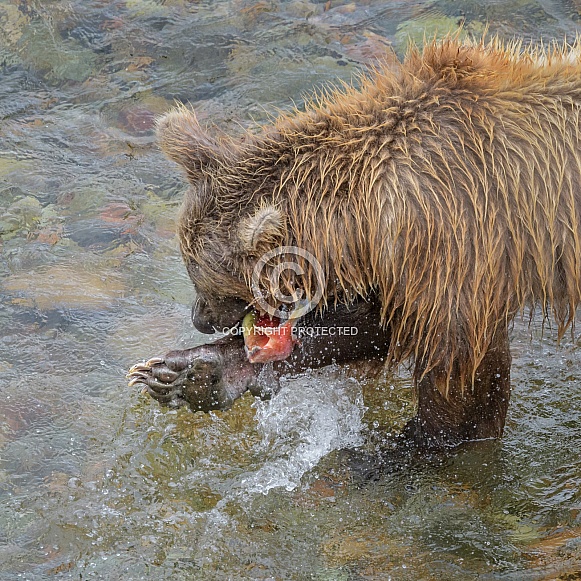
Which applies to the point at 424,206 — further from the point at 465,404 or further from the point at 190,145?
the point at 190,145

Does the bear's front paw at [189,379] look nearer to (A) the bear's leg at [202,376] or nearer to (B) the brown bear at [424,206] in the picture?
(A) the bear's leg at [202,376]

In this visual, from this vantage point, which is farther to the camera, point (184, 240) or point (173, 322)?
point (173, 322)

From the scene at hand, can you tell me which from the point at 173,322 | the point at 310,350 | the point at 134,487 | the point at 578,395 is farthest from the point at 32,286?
the point at 578,395

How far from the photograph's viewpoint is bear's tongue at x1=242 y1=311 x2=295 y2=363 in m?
4.84

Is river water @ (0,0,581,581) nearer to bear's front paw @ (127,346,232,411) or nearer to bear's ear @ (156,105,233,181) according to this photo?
bear's front paw @ (127,346,232,411)

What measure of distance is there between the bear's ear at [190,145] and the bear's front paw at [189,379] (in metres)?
0.97

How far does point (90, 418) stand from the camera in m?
5.47

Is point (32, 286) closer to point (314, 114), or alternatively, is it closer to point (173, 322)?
point (173, 322)

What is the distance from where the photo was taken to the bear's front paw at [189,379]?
4820 mm

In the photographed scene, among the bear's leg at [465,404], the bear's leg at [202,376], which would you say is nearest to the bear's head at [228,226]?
the bear's leg at [202,376]

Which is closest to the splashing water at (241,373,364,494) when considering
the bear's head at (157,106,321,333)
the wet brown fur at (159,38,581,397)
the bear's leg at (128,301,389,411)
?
the bear's leg at (128,301,389,411)

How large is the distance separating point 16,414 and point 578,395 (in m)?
3.48

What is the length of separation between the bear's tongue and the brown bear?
6.1 inches

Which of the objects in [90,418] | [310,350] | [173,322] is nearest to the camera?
[310,350]
